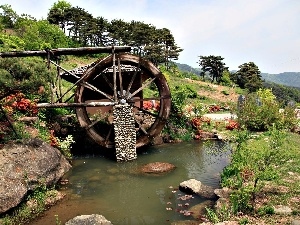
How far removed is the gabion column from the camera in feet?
38.7

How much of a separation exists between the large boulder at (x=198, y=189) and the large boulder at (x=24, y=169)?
12.0 feet

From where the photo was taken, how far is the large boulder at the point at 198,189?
8159 mm

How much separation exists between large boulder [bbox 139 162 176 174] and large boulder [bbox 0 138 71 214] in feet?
8.97

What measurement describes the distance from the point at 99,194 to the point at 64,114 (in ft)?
19.7

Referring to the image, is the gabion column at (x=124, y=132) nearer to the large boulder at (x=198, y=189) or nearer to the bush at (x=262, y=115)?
the large boulder at (x=198, y=189)

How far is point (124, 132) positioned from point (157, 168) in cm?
211

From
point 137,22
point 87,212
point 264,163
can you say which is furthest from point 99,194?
point 137,22

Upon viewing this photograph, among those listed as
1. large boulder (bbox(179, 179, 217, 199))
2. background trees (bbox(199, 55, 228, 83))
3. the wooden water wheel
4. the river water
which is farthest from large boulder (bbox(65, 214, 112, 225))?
background trees (bbox(199, 55, 228, 83))

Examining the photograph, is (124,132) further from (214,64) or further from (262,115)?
(214,64)

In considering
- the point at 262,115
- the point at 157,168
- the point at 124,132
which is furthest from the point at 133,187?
the point at 262,115

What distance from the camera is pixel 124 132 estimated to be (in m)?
11.9

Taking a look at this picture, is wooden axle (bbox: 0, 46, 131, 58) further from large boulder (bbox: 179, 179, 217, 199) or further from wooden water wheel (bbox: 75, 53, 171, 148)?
large boulder (bbox: 179, 179, 217, 199)

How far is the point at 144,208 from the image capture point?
779 cm

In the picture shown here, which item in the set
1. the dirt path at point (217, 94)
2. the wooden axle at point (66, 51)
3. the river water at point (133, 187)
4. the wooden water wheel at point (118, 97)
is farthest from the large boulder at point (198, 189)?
the dirt path at point (217, 94)
